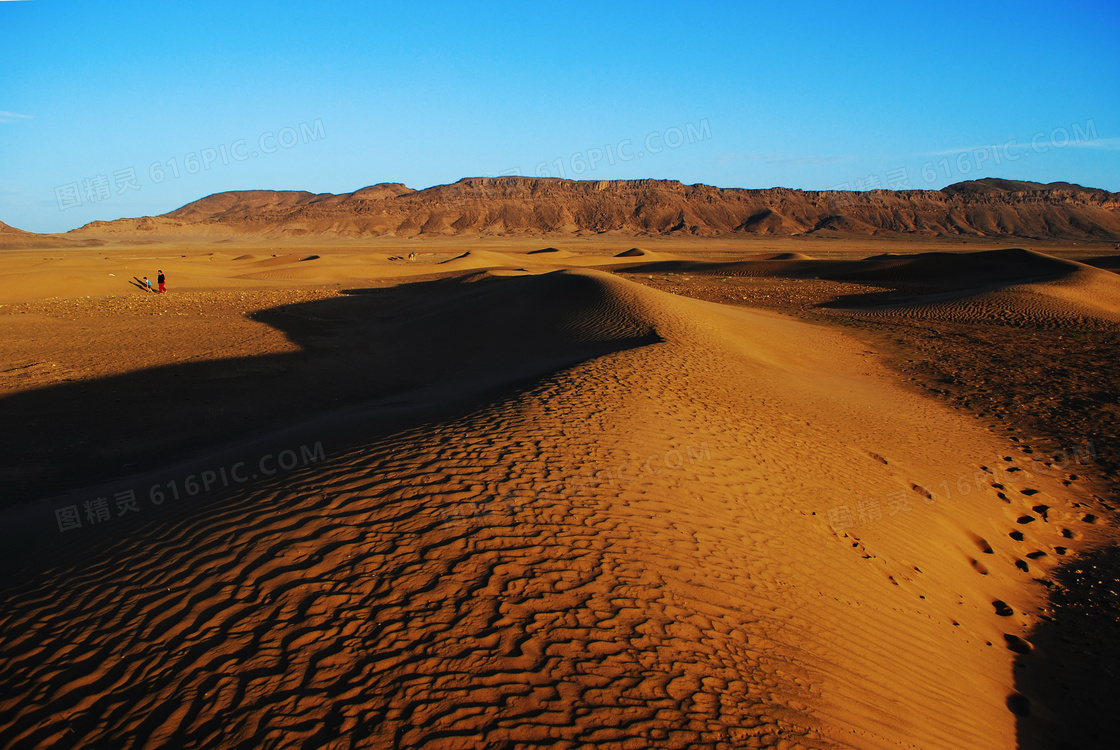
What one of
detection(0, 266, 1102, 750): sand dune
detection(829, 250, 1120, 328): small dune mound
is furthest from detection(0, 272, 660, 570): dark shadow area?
detection(829, 250, 1120, 328): small dune mound

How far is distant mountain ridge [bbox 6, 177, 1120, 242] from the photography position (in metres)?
128

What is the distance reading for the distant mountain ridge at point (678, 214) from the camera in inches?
5034

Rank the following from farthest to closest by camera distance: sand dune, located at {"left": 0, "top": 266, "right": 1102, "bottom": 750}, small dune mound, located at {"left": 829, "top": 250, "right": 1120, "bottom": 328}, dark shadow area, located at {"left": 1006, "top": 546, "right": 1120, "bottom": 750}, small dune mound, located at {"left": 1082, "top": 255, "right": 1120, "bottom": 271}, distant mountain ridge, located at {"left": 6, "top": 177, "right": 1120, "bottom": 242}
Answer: distant mountain ridge, located at {"left": 6, "top": 177, "right": 1120, "bottom": 242} < small dune mound, located at {"left": 1082, "top": 255, "right": 1120, "bottom": 271} < small dune mound, located at {"left": 829, "top": 250, "right": 1120, "bottom": 328} < dark shadow area, located at {"left": 1006, "top": 546, "right": 1120, "bottom": 750} < sand dune, located at {"left": 0, "top": 266, "right": 1102, "bottom": 750}

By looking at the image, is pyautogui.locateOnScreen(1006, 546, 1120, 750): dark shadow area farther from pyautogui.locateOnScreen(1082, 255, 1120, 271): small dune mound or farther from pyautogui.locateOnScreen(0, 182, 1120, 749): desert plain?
pyautogui.locateOnScreen(1082, 255, 1120, 271): small dune mound

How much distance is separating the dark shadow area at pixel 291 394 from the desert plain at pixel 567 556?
0.30 feet

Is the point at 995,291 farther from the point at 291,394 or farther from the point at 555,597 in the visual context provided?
the point at 555,597

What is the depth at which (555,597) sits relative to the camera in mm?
3963

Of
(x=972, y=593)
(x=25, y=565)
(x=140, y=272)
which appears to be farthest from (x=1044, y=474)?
(x=140, y=272)

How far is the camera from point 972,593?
18.3 ft

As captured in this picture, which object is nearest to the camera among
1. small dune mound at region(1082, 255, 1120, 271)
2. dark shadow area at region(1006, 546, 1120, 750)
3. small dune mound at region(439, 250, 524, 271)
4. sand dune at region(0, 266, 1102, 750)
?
sand dune at region(0, 266, 1102, 750)

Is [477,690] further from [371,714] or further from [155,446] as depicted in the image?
[155,446]

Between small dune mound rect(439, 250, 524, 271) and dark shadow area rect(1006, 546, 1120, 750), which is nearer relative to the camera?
dark shadow area rect(1006, 546, 1120, 750)

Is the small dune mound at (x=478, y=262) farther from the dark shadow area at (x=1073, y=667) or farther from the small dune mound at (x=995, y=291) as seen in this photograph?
the dark shadow area at (x=1073, y=667)

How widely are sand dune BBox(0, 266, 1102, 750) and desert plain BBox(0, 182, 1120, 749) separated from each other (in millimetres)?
23
